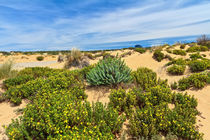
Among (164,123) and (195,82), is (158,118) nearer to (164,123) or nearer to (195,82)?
(164,123)

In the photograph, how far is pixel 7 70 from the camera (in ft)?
27.6

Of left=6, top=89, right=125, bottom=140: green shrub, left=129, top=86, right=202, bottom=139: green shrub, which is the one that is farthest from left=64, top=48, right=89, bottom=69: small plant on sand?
left=129, top=86, right=202, bottom=139: green shrub

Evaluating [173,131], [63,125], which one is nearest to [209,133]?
[173,131]

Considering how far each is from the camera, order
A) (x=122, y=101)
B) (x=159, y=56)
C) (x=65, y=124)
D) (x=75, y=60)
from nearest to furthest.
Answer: (x=65, y=124) → (x=122, y=101) → (x=159, y=56) → (x=75, y=60)

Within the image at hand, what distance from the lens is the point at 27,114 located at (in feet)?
10.4

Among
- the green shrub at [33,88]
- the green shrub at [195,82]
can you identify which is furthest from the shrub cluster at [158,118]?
the green shrub at [33,88]

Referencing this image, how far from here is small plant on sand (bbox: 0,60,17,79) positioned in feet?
26.5

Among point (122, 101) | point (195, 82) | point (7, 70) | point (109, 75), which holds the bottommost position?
point (122, 101)

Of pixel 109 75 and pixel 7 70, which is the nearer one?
pixel 109 75

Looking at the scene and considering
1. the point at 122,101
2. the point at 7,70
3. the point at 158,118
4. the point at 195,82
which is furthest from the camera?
the point at 7,70

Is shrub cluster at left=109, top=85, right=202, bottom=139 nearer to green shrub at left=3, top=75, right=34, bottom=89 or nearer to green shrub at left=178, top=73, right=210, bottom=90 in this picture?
green shrub at left=178, top=73, right=210, bottom=90

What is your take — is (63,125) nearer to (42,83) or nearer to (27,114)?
(27,114)

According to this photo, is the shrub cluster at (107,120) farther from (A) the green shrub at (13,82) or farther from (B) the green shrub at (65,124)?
(A) the green shrub at (13,82)

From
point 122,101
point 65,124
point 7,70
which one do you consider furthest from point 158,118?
point 7,70
